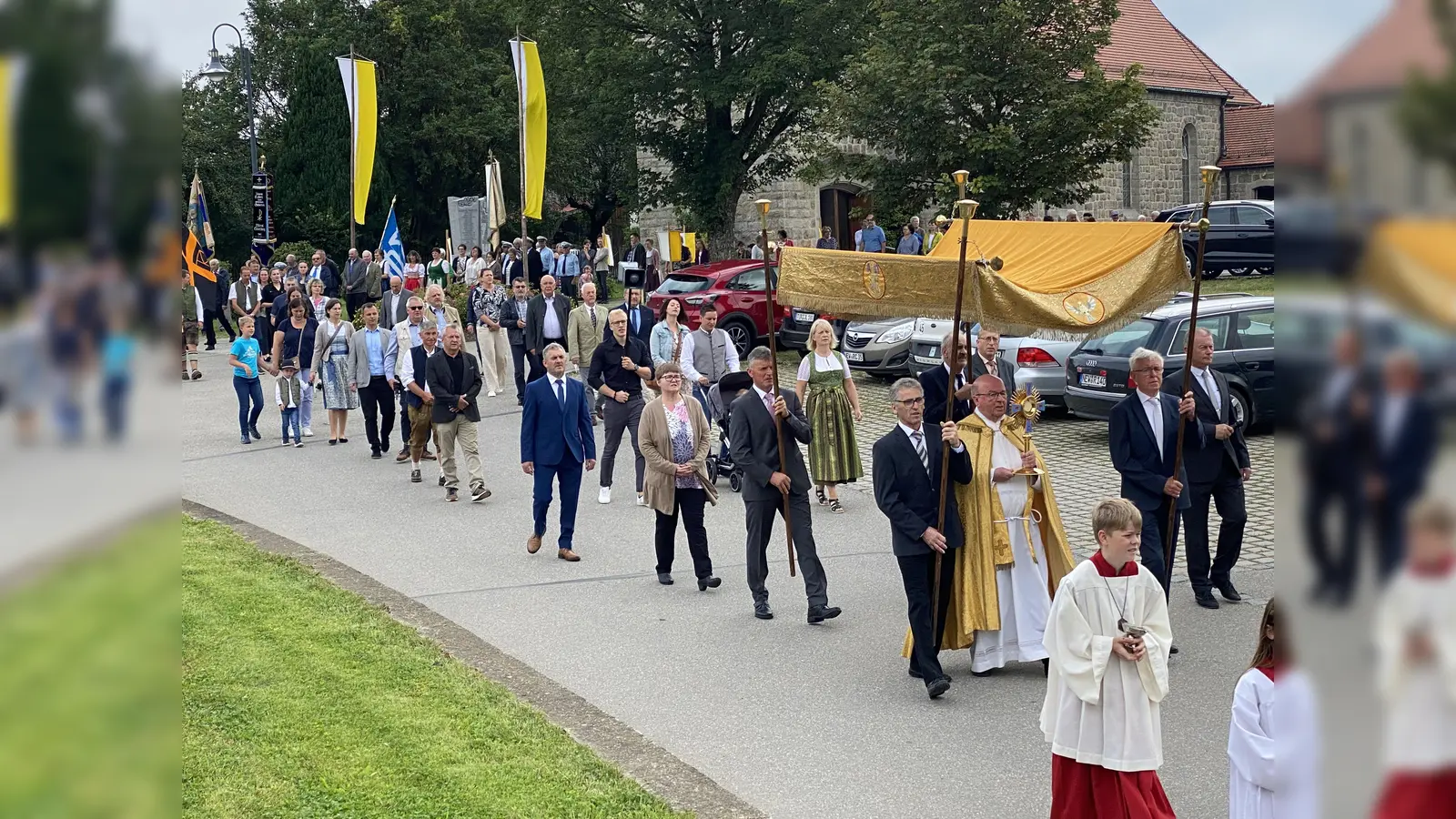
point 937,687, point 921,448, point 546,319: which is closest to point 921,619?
point 937,687

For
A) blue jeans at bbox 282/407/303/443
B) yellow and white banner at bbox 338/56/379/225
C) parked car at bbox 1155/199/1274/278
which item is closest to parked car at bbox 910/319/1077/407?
blue jeans at bbox 282/407/303/443

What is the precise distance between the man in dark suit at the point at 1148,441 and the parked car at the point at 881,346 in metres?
12.4

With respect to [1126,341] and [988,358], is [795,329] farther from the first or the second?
[988,358]

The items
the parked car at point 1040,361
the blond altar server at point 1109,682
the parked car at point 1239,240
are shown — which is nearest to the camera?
the blond altar server at point 1109,682

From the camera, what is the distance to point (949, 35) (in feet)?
83.7
